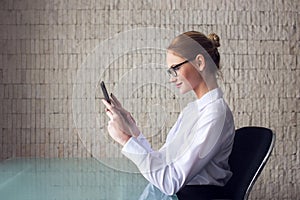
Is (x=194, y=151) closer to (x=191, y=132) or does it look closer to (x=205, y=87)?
(x=191, y=132)

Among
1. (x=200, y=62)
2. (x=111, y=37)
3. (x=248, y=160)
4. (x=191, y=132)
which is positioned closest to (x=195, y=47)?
(x=200, y=62)

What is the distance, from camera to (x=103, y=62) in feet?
3.91

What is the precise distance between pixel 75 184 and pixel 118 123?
0.61 ft

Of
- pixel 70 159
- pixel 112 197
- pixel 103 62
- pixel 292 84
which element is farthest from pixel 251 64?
pixel 112 197

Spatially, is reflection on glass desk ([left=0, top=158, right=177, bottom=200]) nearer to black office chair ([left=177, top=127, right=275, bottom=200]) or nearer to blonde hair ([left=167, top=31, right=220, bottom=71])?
black office chair ([left=177, top=127, right=275, bottom=200])

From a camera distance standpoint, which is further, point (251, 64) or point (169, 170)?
point (251, 64)

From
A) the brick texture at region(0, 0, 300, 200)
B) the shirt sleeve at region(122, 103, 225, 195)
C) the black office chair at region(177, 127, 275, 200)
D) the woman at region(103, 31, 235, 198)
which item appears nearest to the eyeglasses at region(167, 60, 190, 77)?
the woman at region(103, 31, 235, 198)

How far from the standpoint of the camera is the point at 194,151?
1.05 m

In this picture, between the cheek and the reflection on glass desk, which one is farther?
the cheek

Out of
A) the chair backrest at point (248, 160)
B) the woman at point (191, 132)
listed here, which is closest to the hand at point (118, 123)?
the woman at point (191, 132)

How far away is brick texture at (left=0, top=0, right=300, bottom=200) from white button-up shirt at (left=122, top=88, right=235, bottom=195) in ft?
2.39

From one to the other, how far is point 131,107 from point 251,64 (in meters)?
0.69

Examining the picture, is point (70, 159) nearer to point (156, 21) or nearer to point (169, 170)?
point (156, 21)

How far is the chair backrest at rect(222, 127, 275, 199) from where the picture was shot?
118cm
